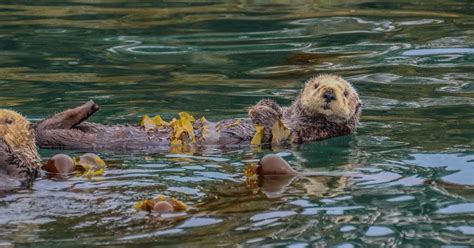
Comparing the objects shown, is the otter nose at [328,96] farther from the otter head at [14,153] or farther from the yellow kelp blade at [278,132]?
the otter head at [14,153]

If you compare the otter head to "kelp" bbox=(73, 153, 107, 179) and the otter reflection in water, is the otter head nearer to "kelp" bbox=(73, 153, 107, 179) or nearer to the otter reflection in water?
"kelp" bbox=(73, 153, 107, 179)

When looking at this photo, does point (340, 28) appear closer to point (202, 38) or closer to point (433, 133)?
point (202, 38)

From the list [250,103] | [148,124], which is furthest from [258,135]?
[250,103]

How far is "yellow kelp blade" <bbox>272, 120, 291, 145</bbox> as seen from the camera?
28.5ft

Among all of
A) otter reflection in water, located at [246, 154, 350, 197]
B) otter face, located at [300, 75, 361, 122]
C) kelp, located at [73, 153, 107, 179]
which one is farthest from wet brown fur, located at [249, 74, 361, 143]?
kelp, located at [73, 153, 107, 179]

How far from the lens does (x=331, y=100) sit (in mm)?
9055

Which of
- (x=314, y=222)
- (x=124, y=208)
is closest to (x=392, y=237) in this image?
(x=314, y=222)

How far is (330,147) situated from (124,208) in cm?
303

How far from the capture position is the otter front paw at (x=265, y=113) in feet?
28.2

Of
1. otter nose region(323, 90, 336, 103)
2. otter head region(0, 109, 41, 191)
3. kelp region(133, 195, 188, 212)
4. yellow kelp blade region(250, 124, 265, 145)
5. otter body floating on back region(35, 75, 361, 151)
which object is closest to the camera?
kelp region(133, 195, 188, 212)

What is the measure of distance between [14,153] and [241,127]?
2.42m

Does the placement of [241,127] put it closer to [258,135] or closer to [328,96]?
[258,135]

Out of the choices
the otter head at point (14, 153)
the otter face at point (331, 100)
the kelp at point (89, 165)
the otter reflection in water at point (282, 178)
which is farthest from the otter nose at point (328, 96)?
the otter head at point (14, 153)

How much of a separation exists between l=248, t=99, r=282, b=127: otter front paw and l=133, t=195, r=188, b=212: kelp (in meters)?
2.70
